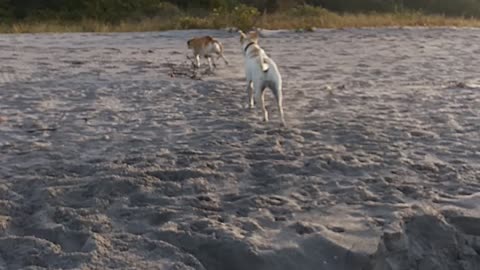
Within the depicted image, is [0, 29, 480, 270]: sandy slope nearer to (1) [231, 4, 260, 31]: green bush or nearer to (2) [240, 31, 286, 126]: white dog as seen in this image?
(2) [240, 31, 286, 126]: white dog

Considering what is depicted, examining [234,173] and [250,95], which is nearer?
[234,173]

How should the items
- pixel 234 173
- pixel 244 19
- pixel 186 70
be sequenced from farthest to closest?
pixel 244 19, pixel 186 70, pixel 234 173

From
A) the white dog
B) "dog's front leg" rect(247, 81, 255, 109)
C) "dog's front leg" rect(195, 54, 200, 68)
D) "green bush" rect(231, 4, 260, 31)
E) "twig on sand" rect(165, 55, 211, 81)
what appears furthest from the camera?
"green bush" rect(231, 4, 260, 31)

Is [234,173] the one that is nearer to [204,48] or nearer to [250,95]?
[250,95]

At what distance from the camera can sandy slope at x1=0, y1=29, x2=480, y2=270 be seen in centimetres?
489

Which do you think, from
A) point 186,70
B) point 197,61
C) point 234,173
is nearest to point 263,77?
point 234,173

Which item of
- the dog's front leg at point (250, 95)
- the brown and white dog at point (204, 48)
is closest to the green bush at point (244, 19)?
the brown and white dog at point (204, 48)

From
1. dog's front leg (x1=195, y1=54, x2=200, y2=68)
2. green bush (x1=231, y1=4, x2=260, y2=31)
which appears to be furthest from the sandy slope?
green bush (x1=231, y1=4, x2=260, y2=31)

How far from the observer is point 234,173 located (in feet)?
20.6

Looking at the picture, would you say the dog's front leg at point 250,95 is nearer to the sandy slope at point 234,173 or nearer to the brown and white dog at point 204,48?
the sandy slope at point 234,173

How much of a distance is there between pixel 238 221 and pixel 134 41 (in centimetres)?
1233

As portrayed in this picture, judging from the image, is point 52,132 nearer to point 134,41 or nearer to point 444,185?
point 444,185

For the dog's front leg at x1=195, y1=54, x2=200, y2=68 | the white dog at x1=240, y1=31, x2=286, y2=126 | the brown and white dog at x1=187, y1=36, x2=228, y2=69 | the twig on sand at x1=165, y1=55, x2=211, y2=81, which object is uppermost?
the white dog at x1=240, y1=31, x2=286, y2=126

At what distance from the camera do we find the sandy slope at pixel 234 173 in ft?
16.1
